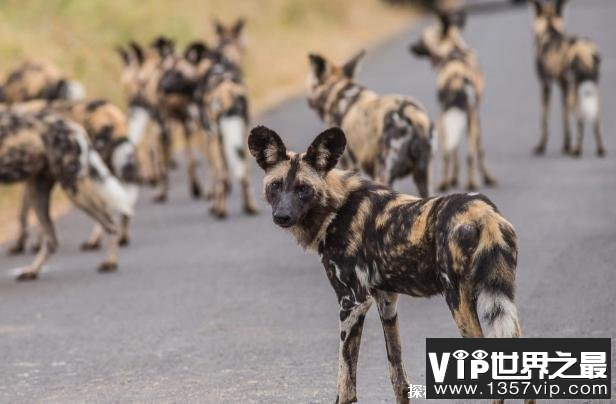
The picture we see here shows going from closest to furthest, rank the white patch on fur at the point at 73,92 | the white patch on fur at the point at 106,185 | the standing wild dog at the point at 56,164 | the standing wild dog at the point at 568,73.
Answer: the standing wild dog at the point at 56,164, the white patch on fur at the point at 106,185, the white patch on fur at the point at 73,92, the standing wild dog at the point at 568,73

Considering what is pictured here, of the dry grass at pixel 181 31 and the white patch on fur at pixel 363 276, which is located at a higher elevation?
the dry grass at pixel 181 31

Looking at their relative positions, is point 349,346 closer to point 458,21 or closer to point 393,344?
point 393,344

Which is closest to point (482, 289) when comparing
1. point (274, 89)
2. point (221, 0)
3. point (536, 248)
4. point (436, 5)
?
point (536, 248)

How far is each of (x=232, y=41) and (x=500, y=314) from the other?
7.87m

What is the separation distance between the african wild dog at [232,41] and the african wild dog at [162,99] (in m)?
0.43

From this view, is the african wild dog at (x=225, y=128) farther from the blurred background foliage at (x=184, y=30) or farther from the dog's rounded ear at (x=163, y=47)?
the blurred background foliage at (x=184, y=30)

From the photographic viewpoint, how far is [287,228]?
5184mm

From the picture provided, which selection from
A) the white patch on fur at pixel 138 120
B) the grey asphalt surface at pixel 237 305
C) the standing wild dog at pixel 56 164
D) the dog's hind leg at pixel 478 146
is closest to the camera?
the grey asphalt surface at pixel 237 305

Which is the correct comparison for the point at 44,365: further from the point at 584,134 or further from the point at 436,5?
the point at 436,5

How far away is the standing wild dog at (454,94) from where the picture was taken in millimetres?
9977

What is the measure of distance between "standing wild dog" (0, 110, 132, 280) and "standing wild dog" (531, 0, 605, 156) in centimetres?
443

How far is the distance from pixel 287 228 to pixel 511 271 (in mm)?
998

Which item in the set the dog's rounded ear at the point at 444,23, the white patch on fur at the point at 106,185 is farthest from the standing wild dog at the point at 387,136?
the dog's rounded ear at the point at 444,23

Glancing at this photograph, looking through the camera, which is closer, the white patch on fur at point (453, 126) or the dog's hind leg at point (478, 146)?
the white patch on fur at point (453, 126)
